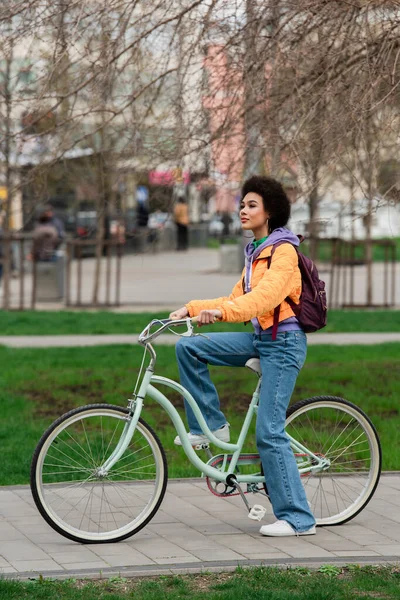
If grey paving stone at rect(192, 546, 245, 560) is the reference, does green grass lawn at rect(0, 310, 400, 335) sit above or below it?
below

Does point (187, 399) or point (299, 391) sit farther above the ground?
point (187, 399)

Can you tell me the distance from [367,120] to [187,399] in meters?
2.85

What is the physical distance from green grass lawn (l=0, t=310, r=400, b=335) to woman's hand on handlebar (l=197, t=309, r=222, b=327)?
8806 millimetres

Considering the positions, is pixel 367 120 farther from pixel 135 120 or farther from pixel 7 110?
pixel 7 110

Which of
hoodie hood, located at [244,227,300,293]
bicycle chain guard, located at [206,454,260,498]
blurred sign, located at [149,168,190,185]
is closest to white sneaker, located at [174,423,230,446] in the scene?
bicycle chain guard, located at [206,454,260,498]

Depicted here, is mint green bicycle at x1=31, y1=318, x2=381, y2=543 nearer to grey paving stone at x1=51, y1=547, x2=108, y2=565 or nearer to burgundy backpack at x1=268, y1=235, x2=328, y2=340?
Result: grey paving stone at x1=51, y1=547, x2=108, y2=565

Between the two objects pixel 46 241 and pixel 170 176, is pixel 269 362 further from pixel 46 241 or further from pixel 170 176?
pixel 46 241

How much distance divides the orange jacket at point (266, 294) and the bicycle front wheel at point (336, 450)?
0.55m

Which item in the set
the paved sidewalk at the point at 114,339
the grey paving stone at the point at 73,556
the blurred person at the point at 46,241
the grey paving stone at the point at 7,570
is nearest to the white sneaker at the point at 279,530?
the grey paving stone at the point at 73,556

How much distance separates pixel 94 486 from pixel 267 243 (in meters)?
1.45

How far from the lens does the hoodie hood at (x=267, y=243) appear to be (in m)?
5.57

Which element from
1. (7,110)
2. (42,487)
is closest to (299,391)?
(7,110)

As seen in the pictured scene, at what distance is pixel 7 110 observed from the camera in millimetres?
8258

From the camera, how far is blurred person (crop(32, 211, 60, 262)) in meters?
20.7
